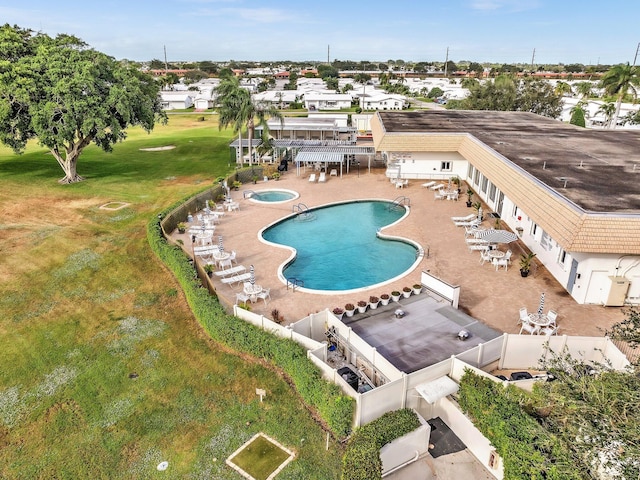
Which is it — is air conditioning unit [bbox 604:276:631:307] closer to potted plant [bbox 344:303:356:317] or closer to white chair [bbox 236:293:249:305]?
potted plant [bbox 344:303:356:317]

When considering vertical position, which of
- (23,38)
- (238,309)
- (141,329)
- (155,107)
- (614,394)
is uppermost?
(23,38)

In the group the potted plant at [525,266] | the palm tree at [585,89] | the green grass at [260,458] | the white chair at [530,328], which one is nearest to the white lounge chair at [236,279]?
the green grass at [260,458]

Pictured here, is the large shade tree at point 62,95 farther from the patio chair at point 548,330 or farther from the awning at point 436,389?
the patio chair at point 548,330

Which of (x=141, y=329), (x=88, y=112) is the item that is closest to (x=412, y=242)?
(x=141, y=329)

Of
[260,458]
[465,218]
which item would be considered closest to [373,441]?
[260,458]

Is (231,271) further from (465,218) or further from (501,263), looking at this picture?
(465,218)

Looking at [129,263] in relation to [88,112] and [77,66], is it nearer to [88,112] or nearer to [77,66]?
[88,112]
